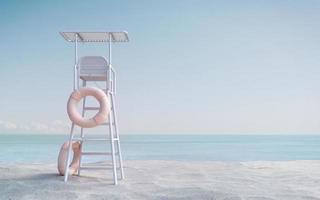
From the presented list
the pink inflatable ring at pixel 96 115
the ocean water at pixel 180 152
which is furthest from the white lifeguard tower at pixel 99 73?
the ocean water at pixel 180 152

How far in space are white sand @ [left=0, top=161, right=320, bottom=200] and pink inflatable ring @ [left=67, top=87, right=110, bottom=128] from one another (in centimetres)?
69

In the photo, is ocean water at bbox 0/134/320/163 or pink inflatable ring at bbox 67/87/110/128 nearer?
pink inflatable ring at bbox 67/87/110/128

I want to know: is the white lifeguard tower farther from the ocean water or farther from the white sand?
the ocean water

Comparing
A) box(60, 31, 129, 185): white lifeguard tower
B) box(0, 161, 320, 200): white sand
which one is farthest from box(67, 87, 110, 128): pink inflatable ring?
box(0, 161, 320, 200): white sand

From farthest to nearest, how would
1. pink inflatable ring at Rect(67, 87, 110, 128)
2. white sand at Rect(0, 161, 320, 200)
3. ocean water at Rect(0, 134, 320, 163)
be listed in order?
ocean water at Rect(0, 134, 320, 163), pink inflatable ring at Rect(67, 87, 110, 128), white sand at Rect(0, 161, 320, 200)

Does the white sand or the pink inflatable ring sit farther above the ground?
the pink inflatable ring

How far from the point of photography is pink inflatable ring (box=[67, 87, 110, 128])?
Answer: 17.0 ft

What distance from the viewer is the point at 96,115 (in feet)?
17.0

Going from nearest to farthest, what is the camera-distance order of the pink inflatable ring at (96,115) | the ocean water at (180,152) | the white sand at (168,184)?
the white sand at (168,184) → the pink inflatable ring at (96,115) → the ocean water at (180,152)

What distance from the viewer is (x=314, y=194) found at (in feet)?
14.5

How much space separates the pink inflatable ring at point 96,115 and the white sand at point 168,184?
69 cm

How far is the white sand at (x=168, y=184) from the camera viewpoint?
433 centimetres

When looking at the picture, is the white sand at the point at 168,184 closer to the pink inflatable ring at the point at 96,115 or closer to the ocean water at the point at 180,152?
the pink inflatable ring at the point at 96,115

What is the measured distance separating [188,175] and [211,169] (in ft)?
2.78
